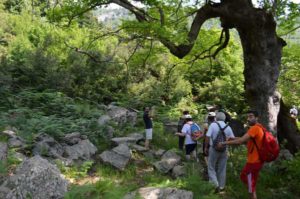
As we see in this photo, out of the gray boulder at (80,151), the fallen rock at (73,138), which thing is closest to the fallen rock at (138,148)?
the gray boulder at (80,151)

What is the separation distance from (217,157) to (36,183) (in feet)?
10.9

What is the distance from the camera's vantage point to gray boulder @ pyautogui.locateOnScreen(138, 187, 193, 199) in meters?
6.24

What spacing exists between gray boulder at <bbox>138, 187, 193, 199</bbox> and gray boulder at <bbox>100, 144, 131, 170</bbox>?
300 cm

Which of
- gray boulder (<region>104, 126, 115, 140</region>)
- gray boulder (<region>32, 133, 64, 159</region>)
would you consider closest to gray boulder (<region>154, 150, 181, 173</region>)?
gray boulder (<region>32, 133, 64, 159</region>)

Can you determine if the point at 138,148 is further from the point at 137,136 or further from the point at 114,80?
the point at 114,80

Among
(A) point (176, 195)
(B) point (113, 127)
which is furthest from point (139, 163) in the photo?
(A) point (176, 195)

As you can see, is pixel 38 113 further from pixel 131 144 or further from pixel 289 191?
pixel 289 191

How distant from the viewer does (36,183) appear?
6195 mm

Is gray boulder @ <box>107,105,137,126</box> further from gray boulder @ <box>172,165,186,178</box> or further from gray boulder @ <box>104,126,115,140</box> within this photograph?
gray boulder @ <box>172,165,186,178</box>

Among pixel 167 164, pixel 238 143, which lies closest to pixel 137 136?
pixel 167 164

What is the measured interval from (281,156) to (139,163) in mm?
3553

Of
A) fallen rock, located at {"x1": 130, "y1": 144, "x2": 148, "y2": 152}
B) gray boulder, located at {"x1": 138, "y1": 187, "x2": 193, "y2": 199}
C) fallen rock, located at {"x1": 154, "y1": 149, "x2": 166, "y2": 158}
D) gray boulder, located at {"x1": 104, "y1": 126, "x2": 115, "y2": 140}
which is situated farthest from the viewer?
gray boulder, located at {"x1": 104, "y1": 126, "x2": 115, "y2": 140}

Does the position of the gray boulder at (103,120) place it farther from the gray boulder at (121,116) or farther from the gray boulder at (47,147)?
the gray boulder at (47,147)

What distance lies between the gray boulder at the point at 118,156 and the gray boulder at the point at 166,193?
3.00 meters
